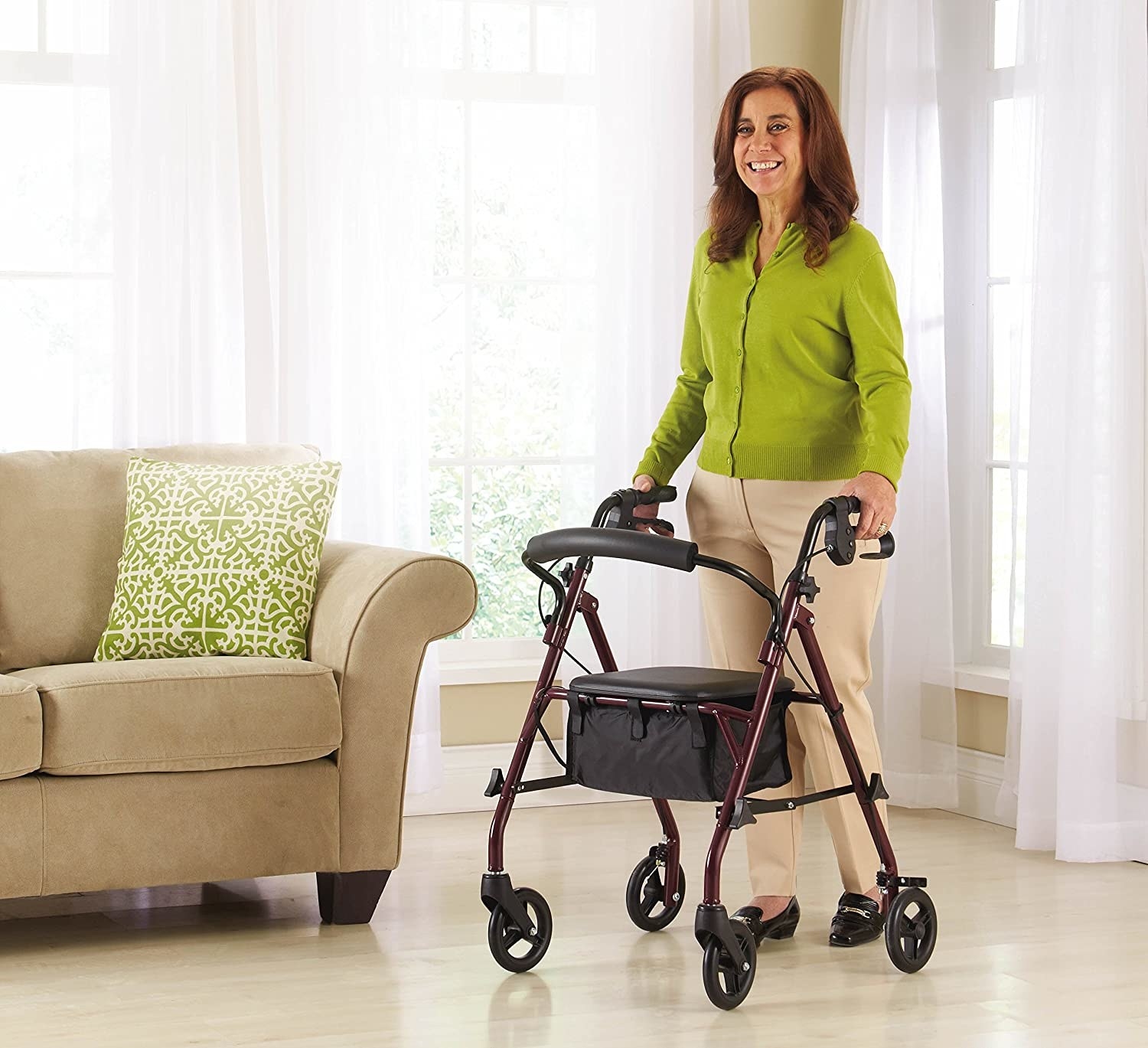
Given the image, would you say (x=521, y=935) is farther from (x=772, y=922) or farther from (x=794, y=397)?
(x=794, y=397)

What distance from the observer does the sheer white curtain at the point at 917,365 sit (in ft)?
14.9

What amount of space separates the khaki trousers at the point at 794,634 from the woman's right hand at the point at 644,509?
8 cm

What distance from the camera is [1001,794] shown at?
4309mm

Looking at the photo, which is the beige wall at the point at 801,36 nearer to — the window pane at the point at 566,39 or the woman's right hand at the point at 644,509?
the window pane at the point at 566,39

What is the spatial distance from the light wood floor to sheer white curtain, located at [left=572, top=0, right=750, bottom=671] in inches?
32.4

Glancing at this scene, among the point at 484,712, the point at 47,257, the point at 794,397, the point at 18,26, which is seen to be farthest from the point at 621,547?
the point at 18,26

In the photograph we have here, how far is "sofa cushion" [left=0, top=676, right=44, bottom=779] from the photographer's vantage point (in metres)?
3.03

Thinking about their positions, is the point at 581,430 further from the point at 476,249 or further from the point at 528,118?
the point at 528,118

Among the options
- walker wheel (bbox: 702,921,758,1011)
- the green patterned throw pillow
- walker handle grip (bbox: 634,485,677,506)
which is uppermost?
walker handle grip (bbox: 634,485,677,506)

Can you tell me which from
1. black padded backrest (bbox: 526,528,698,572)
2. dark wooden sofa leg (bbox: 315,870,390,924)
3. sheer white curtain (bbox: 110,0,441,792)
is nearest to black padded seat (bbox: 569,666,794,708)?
black padded backrest (bbox: 526,528,698,572)

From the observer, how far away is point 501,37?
15.3 feet

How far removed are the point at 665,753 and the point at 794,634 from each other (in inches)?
25.0

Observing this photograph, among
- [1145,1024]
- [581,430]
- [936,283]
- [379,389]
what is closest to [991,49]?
[936,283]

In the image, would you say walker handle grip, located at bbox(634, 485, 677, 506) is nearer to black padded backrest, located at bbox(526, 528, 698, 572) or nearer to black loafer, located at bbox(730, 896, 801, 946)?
black padded backrest, located at bbox(526, 528, 698, 572)
